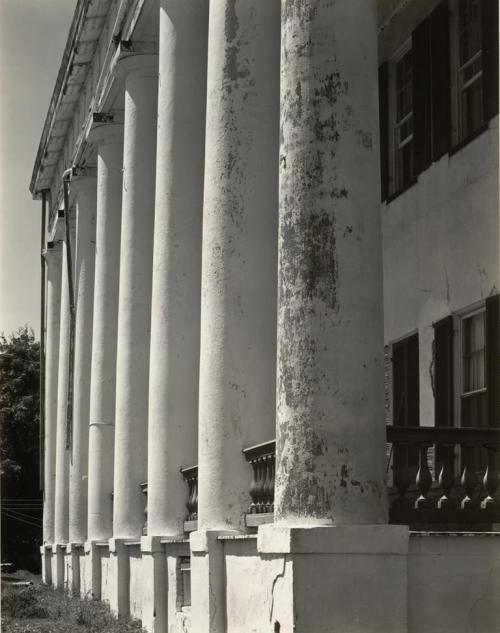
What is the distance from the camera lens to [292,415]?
12500 mm

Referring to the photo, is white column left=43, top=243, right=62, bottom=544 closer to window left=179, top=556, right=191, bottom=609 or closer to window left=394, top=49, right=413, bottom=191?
window left=179, top=556, right=191, bottom=609

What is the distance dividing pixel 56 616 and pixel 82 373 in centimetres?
740


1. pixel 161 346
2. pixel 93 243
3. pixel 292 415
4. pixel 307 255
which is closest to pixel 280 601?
pixel 292 415

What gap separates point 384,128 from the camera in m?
20.8

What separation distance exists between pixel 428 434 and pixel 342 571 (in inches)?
79.4

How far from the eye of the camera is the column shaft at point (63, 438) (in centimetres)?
3678

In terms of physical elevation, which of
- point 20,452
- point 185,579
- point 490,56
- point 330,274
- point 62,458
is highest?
point 490,56

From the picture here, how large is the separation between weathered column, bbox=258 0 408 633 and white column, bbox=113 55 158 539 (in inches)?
453

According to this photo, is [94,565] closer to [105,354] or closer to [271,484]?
[105,354]

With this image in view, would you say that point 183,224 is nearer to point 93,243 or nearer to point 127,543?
point 127,543

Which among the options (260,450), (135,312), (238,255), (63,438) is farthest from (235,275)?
(63,438)

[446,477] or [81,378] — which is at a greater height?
[81,378]

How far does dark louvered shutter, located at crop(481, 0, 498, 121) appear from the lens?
1625 centimetres

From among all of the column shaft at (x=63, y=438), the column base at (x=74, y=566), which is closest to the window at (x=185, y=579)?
the column base at (x=74, y=566)
